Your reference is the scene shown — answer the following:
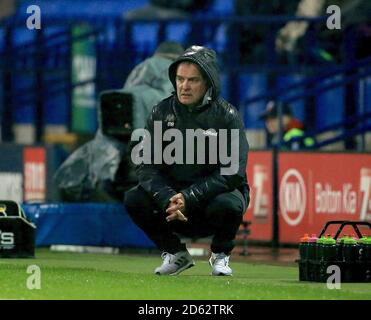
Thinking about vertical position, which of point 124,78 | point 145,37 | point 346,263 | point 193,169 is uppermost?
point 145,37

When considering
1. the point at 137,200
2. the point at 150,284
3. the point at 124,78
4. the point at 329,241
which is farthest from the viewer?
the point at 124,78

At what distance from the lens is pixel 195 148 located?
13570 millimetres

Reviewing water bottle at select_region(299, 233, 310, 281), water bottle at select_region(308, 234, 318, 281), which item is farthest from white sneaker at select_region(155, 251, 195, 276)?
water bottle at select_region(308, 234, 318, 281)

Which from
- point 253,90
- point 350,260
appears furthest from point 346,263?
point 253,90

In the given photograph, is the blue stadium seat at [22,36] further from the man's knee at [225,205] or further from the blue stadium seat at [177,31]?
the man's knee at [225,205]

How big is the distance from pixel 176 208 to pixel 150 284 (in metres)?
0.85

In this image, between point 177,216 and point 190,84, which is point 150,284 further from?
point 190,84

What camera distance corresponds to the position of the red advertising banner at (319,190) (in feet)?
58.4

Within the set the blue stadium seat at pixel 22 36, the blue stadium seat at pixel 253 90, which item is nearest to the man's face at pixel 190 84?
the blue stadium seat at pixel 253 90

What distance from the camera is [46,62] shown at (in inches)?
1033

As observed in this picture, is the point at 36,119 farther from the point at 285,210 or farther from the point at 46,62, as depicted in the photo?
the point at 285,210

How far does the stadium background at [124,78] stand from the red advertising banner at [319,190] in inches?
0.4
